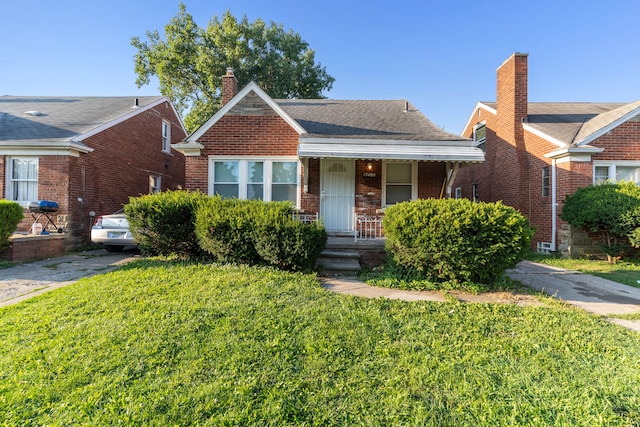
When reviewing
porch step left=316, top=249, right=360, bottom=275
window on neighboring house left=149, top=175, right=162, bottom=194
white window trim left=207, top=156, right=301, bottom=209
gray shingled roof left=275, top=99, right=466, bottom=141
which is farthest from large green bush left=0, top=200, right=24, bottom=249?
gray shingled roof left=275, top=99, right=466, bottom=141

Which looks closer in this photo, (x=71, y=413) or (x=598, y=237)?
(x=71, y=413)

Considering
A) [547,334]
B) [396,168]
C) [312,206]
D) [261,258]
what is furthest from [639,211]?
[261,258]

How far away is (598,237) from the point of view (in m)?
9.65

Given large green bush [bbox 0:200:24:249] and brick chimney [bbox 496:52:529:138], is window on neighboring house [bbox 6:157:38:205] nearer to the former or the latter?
large green bush [bbox 0:200:24:249]

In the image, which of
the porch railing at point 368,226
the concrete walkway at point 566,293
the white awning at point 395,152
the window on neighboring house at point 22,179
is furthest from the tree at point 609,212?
the window on neighboring house at point 22,179

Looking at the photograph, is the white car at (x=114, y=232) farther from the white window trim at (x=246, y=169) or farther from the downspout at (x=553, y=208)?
the downspout at (x=553, y=208)

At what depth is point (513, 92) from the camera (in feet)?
39.2

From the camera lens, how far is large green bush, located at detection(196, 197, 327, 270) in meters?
6.24

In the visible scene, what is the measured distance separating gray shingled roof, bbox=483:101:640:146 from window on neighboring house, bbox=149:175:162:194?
17535 millimetres

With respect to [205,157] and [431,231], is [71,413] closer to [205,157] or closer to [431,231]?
[431,231]

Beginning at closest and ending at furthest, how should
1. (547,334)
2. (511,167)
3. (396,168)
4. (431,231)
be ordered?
(547,334)
(431,231)
(396,168)
(511,167)

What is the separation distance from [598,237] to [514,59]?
7430 mm

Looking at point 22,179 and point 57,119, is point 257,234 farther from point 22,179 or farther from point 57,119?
point 57,119

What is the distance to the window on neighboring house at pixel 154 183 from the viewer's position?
15070 mm
